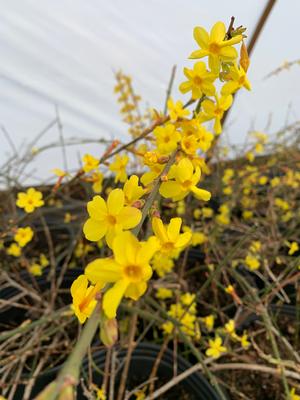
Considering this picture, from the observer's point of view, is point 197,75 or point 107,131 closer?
point 197,75

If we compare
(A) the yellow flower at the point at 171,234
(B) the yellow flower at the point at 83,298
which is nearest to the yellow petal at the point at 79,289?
(B) the yellow flower at the point at 83,298

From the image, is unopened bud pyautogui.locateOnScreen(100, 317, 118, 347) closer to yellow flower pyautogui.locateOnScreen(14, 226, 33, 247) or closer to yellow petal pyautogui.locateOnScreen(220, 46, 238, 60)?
yellow petal pyautogui.locateOnScreen(220, 46, 238, 60)

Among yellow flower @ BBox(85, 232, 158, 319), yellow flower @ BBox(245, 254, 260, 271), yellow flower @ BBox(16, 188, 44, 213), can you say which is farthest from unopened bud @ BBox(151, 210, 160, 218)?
yellow flower @ BBox(245, 254, 260, 271)

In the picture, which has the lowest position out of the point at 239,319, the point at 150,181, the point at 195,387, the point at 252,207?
the point at 195,387

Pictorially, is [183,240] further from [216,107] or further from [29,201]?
[29,201]

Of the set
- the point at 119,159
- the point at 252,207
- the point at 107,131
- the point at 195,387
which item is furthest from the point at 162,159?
the point at 107,131

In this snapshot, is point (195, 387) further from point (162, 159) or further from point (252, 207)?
point (252, 207)
